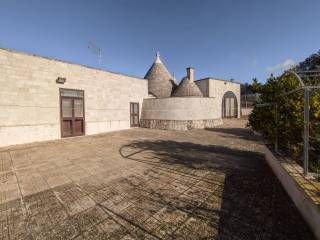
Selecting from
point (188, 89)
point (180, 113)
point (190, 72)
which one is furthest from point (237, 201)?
point (190, 72)

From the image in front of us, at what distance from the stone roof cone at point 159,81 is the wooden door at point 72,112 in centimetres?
1163

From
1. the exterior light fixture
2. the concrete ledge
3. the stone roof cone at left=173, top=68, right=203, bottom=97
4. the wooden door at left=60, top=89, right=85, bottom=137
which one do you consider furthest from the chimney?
the concrete ledge

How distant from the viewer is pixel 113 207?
110 inches

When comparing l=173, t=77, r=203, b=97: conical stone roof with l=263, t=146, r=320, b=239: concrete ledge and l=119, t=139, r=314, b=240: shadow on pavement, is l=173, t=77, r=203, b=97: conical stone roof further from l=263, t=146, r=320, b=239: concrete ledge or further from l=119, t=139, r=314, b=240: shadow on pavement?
l=263, t=146, r=320, b=239: concrete ledge

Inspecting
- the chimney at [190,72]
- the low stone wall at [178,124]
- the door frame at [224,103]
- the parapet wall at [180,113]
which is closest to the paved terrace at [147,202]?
the low stone wall at [178,124]

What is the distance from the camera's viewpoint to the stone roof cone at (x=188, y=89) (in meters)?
18.0

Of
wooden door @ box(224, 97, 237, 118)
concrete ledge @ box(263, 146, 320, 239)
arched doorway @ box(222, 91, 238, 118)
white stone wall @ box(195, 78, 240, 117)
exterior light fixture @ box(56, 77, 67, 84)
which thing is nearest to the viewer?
concrete ledge @ box(263, 146, 320, 239)

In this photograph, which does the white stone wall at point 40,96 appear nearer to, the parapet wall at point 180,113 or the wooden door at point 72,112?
the wooden door at point 72,112

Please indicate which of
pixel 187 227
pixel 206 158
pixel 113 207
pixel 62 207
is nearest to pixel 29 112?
pixel 62 207

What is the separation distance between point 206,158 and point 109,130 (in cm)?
997

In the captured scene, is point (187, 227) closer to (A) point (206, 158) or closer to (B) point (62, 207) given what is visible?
(B) point (62, 207)

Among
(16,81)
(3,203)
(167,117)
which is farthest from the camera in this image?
(167,117)

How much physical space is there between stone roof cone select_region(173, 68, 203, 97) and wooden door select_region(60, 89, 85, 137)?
10.8 metres

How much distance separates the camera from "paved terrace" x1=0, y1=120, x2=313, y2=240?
87.8 inches
